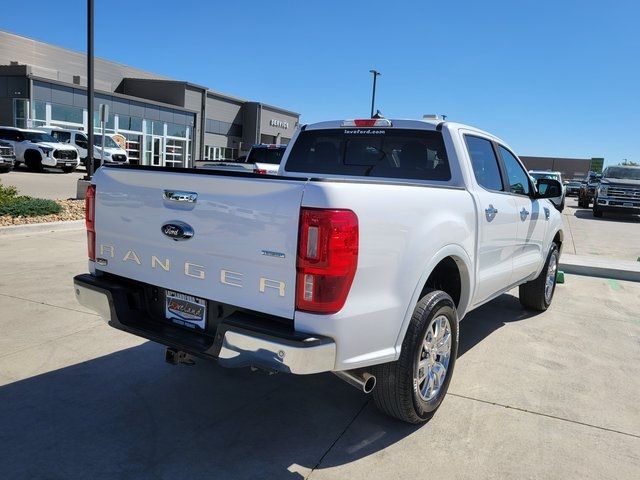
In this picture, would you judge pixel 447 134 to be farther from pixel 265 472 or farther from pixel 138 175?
pixel 265 472

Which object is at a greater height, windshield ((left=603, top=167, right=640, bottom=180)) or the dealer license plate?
windshield ((left=603, top=167, right=640, bottom=180))

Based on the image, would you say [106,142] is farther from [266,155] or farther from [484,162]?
[484,162]

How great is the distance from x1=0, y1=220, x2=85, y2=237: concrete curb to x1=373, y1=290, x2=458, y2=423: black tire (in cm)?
802

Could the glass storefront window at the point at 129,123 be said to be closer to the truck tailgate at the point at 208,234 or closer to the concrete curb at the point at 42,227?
the concrete curb at the point at 42,227

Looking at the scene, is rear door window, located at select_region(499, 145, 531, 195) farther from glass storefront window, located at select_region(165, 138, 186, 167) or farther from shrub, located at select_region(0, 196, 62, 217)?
glass storefront window, located at select_region(165, 138, 186, 167)

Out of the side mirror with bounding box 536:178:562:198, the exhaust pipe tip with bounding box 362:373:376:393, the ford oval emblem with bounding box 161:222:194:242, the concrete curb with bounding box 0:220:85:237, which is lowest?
the concrete curb with bounding box 0:220:85:237

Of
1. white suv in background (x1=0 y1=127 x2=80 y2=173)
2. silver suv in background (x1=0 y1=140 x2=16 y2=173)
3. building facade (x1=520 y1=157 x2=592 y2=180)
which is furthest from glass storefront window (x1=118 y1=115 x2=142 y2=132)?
building facade (x1=520 y1=157 x2=592 y2=180)

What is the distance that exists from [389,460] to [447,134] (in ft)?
7.96

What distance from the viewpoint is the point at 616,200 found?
20609mm

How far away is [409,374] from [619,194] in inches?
814

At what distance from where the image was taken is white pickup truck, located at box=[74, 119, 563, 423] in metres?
2.62

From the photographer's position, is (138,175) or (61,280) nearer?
(138,175)

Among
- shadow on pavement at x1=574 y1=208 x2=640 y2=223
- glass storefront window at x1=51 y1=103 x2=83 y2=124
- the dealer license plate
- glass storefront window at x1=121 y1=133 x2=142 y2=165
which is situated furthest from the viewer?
glass storefront window at x1=121 y1=133 x2=142 y2=165

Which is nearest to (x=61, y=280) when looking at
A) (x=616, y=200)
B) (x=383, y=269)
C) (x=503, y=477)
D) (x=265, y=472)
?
(x=265, y=472)
